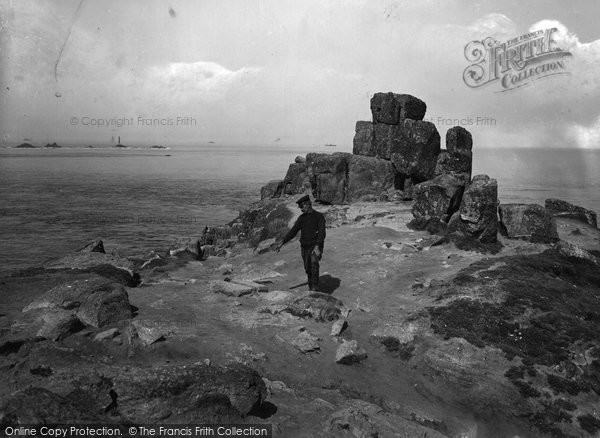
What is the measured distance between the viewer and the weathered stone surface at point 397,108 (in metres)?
32.5

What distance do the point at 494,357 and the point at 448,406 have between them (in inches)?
89.6

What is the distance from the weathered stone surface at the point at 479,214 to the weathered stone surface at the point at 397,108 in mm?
13707

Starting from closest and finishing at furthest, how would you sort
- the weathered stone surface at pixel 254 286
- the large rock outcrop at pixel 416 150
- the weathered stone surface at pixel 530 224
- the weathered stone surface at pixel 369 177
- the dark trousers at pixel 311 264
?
the dark trousers at pixel 311 264, the weathered stone surface at pixel 254 286, the weathered stone surface at pixel 530 224, the large rock outcrop at pixel 416 150, the weathered stone surface at pixel 369 177

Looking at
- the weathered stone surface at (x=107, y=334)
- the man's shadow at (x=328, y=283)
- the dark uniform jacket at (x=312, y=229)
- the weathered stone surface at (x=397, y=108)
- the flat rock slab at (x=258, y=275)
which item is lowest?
the flat rock slab at (x=258, y=275)

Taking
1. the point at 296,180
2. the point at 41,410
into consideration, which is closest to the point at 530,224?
the point at 41,410

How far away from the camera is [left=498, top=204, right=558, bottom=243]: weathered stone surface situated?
1872 cm

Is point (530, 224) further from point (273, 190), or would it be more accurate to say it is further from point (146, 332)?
point (273, 190)

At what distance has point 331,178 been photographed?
31.7 m

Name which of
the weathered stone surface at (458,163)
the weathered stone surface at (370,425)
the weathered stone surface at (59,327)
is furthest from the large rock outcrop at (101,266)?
the weathered stone surface at (458,163)

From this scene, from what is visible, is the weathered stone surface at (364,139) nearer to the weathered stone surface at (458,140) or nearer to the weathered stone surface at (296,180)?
the weathered stone surface at (296,180)

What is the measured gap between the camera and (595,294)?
14.8m

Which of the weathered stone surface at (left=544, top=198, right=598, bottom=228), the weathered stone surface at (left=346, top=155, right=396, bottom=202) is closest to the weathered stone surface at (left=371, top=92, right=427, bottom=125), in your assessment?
the weathered stone surface at (left=346, top=155, right=396, bottom=202)

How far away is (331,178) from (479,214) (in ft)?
45.3

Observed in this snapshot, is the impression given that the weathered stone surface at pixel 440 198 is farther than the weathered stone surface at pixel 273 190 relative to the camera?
No
